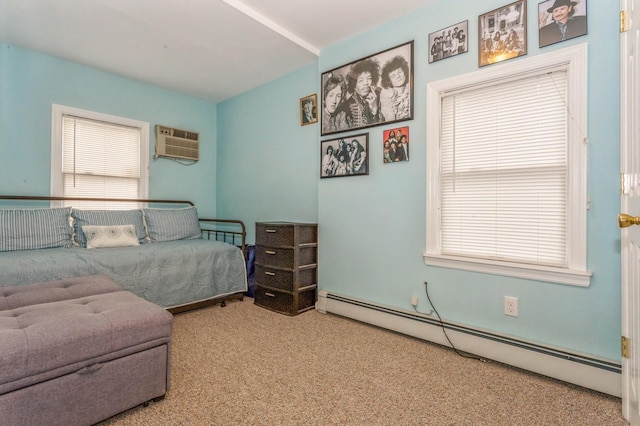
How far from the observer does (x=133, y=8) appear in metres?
2.33

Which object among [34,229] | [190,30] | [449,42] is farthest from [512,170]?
[34,229]

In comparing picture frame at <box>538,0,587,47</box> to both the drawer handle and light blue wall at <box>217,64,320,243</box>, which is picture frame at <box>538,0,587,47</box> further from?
the drawer handle

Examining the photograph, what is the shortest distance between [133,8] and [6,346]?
231 cm

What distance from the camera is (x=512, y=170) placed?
2.00m

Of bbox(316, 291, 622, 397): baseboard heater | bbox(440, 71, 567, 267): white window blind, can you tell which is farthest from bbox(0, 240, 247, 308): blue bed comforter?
bbox(440, 71, 567, 267): white window blind

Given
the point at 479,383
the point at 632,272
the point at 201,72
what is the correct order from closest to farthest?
the point at 632,272 → the point at 479,383 → the point at 201,72

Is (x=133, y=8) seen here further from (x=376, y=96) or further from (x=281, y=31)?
(x=376, y=96)

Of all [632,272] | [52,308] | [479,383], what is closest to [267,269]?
[52,308]

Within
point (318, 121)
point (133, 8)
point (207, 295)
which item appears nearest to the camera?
point (133, 8)

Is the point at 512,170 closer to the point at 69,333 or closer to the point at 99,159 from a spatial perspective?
the point at 69,333

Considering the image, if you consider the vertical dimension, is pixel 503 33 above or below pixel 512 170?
above

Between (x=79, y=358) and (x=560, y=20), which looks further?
(x=560, y=20)

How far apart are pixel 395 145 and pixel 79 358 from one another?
223 cm

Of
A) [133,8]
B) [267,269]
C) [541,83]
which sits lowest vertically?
[267,269]
